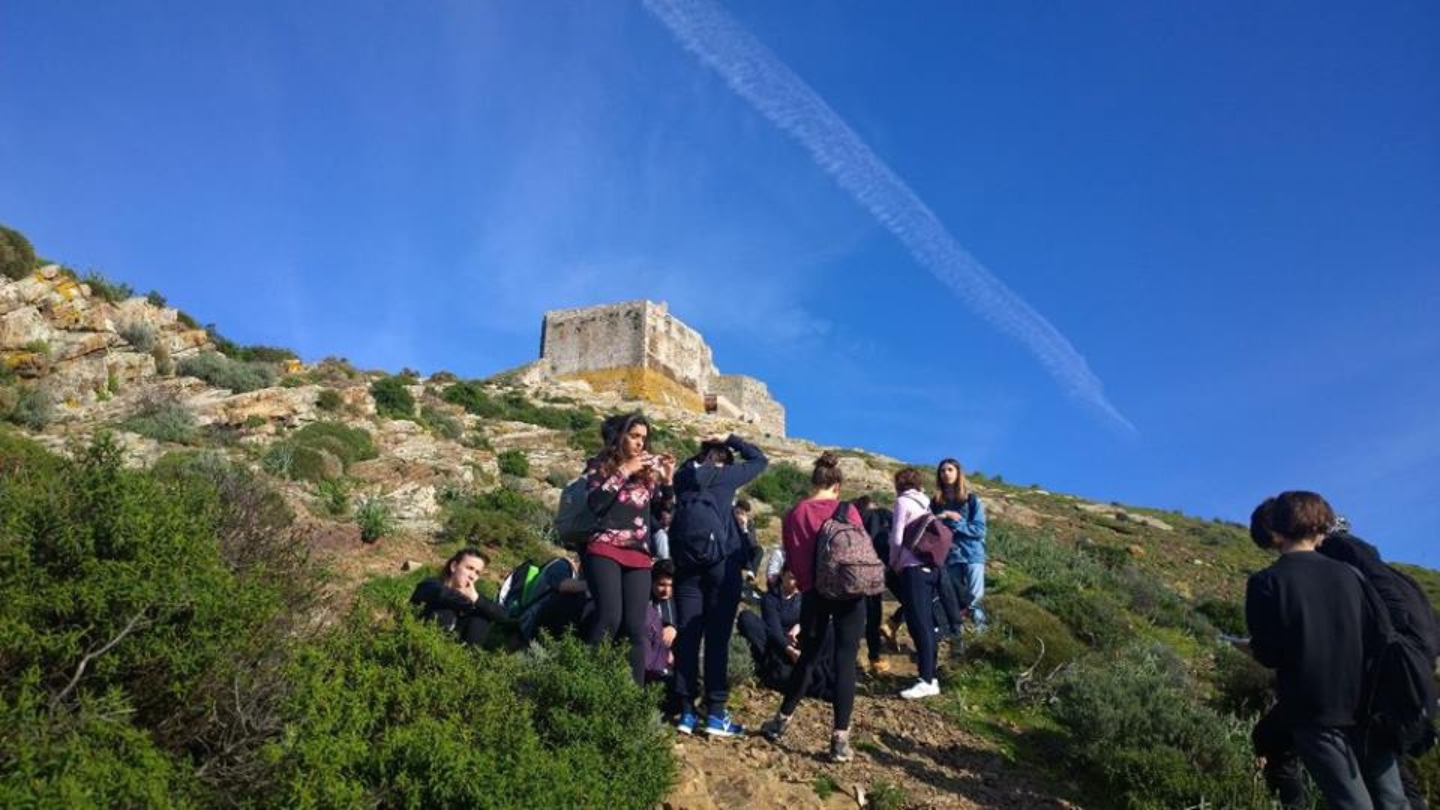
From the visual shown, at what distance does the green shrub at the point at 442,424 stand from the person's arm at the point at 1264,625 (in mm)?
15263

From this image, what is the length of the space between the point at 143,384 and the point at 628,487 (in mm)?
15968

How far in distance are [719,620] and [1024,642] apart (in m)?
3.65

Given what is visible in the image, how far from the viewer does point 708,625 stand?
5.06m

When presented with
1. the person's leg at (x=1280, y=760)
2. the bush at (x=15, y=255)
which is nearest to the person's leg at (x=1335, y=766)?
the person's leg at (x=1280, y=760)

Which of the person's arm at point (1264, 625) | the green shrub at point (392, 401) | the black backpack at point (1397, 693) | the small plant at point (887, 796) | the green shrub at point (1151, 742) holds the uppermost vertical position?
the green shrub at point (392, 401)

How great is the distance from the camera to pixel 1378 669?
3.46 m

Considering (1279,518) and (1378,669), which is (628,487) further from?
(1378,669)

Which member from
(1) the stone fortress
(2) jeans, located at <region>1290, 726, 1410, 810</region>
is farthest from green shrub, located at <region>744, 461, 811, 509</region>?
(1) the stone fortress

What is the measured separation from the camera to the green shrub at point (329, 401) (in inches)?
649

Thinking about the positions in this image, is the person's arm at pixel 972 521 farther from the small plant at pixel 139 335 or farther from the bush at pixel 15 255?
the bush at pixel 15 255

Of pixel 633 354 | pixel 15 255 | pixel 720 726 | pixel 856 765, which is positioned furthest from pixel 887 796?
pixel 633 354

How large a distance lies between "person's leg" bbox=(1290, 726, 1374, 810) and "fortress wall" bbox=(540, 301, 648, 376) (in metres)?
37.4

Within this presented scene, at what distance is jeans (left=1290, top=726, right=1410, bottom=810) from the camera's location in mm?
3402

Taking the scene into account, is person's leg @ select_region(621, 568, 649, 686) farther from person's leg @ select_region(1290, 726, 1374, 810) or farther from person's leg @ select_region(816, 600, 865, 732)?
person's leg @ select_region(1290, 726, 1374, 810)
